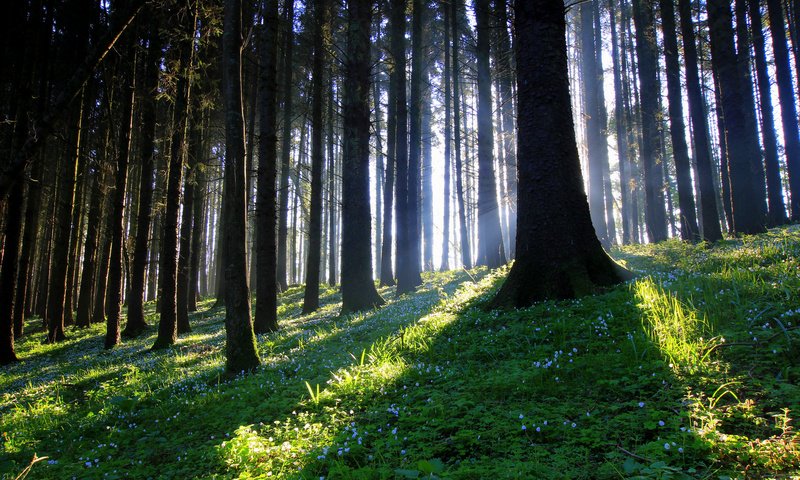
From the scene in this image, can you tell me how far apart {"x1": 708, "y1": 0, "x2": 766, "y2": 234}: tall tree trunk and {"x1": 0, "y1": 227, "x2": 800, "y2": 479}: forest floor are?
7.59 meters

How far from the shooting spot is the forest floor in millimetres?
2824

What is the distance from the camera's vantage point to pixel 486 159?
16.8m

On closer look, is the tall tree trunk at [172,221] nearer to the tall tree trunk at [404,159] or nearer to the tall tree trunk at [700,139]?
the tall tree trunk at [404,159]

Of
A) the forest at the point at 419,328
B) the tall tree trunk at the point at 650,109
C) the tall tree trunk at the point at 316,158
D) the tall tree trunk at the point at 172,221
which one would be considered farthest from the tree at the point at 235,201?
the tall tree trunk at the point at 650,109

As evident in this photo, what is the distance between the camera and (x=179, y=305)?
17.3 m

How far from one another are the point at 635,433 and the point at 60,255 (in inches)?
816

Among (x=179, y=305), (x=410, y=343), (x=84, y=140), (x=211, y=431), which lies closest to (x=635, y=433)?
(x=410, y=343)

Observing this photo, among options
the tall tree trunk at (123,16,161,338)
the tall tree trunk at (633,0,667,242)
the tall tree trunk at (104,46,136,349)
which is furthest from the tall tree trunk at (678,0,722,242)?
the tall tree trunk at (104,46,136,349)

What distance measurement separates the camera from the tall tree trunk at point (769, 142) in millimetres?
15492

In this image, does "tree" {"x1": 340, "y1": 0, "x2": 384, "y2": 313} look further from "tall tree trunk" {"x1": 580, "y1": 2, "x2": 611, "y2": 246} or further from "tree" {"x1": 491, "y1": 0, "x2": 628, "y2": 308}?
"tall tree trunk" {"x1": 580, "y1": 2, "x2": 611, "y2": 246}

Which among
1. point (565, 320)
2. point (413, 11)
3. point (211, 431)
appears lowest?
point (211, 431)

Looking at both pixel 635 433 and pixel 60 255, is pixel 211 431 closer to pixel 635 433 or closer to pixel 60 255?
pixel 635 433

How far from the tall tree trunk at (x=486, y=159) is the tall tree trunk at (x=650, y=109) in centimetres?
719

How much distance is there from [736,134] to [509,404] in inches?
576
